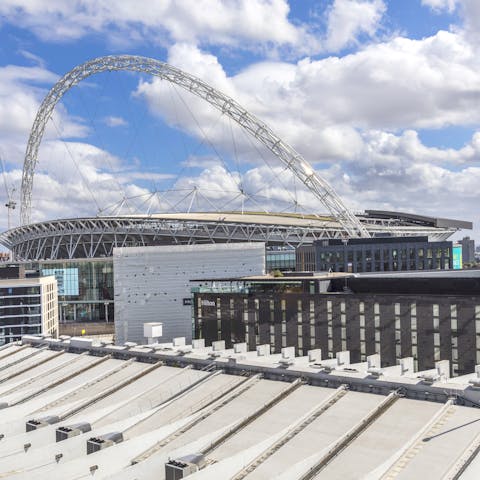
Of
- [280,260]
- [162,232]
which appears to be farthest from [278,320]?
[162,232]

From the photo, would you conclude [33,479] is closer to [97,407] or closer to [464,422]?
[97,407]

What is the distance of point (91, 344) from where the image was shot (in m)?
64.6

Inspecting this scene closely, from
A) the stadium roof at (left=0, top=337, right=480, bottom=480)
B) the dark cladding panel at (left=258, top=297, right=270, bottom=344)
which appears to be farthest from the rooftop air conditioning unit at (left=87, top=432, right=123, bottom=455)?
the dark cladding panel at (left=258, top=297, right=270, bottom=344)

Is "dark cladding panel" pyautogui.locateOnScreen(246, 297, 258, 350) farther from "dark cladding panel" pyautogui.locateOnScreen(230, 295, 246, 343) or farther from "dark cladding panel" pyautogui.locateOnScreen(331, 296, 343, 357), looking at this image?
"dark cladding panel" pyautogui.locateOnScreen(331, 296, 343, 357)

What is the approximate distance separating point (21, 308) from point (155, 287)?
31.1 meters

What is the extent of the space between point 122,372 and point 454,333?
33957mm

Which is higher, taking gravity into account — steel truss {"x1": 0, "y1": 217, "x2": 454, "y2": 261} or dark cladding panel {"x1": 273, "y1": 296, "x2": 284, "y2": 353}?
steel truss {"x1": 0, "y1": 217, "x2": 454, "y2": 261}

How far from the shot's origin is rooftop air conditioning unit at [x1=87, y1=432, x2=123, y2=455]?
3738cm

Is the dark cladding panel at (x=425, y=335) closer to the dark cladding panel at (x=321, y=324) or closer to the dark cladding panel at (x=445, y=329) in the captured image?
the dark cladding panel at (x=445, y=329)

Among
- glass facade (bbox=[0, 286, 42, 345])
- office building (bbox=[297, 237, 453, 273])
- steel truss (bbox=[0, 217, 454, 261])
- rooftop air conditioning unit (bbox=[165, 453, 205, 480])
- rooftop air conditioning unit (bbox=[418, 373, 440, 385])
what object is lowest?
glass facade (bbox=[0, 286, 42, 345])

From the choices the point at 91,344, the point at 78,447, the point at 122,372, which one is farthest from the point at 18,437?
the point at 91,344

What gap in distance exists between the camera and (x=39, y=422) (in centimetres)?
4388

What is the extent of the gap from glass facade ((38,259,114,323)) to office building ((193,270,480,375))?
57755mm

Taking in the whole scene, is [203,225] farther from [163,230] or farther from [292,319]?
[292,319]
